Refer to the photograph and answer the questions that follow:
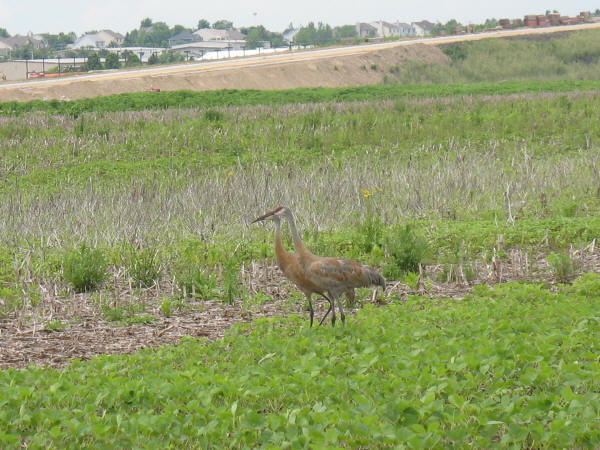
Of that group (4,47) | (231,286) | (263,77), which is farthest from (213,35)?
(231,286)

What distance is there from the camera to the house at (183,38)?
17132cm

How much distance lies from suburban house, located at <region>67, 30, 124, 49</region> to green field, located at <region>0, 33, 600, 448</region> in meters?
159

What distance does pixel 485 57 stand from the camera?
231 feet

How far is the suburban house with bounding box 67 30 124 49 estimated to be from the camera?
178750 millimetres

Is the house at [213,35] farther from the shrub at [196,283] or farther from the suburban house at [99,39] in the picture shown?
the shrub at [196,283]

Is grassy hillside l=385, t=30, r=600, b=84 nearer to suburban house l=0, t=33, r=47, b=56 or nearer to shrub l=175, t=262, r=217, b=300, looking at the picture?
shrub l=175, t=262, r=217, b=300

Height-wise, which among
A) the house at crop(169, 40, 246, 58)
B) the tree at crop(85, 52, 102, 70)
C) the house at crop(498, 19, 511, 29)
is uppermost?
the house at crop(169, 40, 246, 58)

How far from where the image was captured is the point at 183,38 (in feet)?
573

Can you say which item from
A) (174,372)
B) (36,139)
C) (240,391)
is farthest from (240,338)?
(36,139)

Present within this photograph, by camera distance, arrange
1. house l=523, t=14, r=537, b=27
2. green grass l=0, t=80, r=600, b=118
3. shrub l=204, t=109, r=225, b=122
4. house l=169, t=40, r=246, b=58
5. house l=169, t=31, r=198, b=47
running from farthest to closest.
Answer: house l=169, t=31, r=198, b=47
house l=169, t=40, r=246, b=58
house l=523, t=14, r=537, b=27
green grass l=0, t=80, r=600, b=118
shrub l=204, t=109, r=225, b=122

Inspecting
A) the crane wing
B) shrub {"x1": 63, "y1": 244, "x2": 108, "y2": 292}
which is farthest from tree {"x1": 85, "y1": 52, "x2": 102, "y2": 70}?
the crane wing

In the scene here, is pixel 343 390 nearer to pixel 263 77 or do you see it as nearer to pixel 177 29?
pixel 263 77

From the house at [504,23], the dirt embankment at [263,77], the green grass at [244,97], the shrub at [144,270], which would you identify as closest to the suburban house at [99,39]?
the house at [504,23]

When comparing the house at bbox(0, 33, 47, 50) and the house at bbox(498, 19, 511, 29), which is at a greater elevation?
the house at bbox(0, 33, 47, 50)
